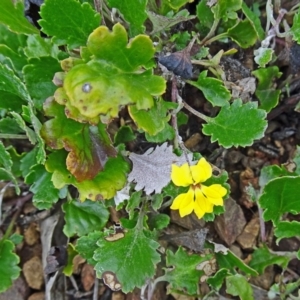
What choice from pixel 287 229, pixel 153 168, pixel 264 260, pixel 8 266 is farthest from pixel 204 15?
pixel 8 266

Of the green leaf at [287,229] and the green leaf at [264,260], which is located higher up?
the green leaf at [287,229]

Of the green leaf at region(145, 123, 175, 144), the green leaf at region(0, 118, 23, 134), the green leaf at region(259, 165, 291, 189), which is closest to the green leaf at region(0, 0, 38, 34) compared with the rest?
the green leaf at region(0, 118, 23, 134)

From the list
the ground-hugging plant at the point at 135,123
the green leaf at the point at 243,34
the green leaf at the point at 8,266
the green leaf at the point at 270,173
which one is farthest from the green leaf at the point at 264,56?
the green leaf at the point at 8,266

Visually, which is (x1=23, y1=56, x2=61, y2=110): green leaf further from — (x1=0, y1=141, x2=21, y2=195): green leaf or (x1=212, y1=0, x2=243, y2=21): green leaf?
(x1=212, y1=0, x2=243, y2=21): green leaf

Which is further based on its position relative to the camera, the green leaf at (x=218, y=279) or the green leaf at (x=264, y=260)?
the green leaf at (x=264, y=260)

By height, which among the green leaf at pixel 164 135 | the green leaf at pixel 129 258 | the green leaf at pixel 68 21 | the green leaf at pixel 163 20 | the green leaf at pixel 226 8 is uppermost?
the green leaf at pixel 68 21

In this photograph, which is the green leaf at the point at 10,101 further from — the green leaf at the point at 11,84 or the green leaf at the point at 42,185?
the green leaf at the point at 42,185

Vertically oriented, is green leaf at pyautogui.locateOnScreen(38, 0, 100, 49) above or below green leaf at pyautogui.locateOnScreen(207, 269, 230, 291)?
above
